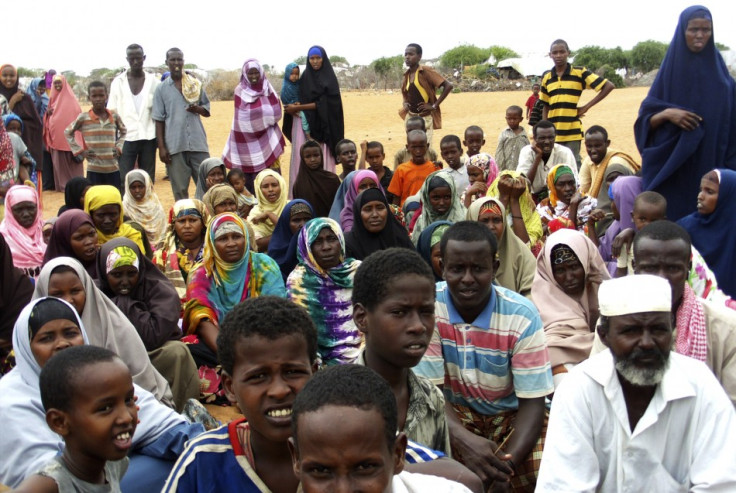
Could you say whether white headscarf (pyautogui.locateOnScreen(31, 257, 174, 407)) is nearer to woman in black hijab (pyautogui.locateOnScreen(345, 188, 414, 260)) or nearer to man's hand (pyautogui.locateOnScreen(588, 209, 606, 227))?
woman in black hijab (pyautogui.locateOnScreen(345, 188, 414, 260))

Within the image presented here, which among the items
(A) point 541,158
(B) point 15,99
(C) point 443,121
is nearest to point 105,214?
(A) point 541,158

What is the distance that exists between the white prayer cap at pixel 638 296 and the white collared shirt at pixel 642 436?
22 centimetres

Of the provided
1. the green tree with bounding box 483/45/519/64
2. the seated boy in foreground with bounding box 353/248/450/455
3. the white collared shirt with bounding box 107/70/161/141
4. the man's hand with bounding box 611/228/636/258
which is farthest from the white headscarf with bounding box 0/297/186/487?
the green tree with bounding box 483/45/519/64

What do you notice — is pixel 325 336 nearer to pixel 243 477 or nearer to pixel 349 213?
pixel 349 213

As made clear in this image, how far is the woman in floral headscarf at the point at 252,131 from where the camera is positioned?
11062mm

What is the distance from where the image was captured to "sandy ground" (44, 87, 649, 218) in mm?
18375

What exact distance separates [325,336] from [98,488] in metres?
2.79

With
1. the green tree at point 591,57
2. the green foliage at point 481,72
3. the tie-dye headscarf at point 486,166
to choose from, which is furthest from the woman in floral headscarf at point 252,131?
the green tree at point 591,57

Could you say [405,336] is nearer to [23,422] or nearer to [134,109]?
[23,422]

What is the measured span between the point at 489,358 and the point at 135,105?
9084 mm

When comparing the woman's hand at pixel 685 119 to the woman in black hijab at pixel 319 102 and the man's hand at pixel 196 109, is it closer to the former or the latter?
the woman in black hijab at pixel 319 102

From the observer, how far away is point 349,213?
7879 mm

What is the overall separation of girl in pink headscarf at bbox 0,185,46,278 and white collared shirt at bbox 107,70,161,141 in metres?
4.40

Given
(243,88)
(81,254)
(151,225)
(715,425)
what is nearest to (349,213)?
(151,225)
